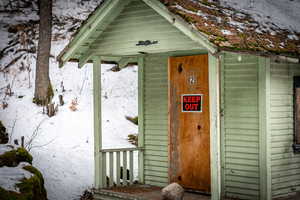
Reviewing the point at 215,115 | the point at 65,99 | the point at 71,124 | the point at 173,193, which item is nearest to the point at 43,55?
the point at 65,99

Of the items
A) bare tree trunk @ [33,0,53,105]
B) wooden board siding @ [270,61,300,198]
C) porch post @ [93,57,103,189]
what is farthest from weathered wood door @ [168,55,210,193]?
bare tree trunk @ [33,0,53,105]

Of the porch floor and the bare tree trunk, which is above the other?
the bare tree trunk

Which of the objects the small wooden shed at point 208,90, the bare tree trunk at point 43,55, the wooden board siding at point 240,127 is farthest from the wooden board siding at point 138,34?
the bare tree trunk at point 43,55

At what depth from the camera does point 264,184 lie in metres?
8.74

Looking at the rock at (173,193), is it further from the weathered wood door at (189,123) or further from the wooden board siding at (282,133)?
the wooden board siding at (282,133)

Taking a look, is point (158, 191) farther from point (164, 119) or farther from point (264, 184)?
point (264, 184)

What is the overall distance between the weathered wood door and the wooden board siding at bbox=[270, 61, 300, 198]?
127cm

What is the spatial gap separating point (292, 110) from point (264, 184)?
169cm

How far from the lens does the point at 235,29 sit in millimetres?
8445

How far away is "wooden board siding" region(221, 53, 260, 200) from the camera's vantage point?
896 centimetres

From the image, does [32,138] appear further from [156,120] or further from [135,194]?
[135,194]

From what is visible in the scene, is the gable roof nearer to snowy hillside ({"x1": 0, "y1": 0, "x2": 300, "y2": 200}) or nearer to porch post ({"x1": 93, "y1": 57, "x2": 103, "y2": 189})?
porch post ({"x1": 93, "y1": 57, "x2": 103, "y2": 189})

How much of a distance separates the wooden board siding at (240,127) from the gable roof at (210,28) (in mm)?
617

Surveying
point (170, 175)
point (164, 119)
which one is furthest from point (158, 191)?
point (164, 119)
